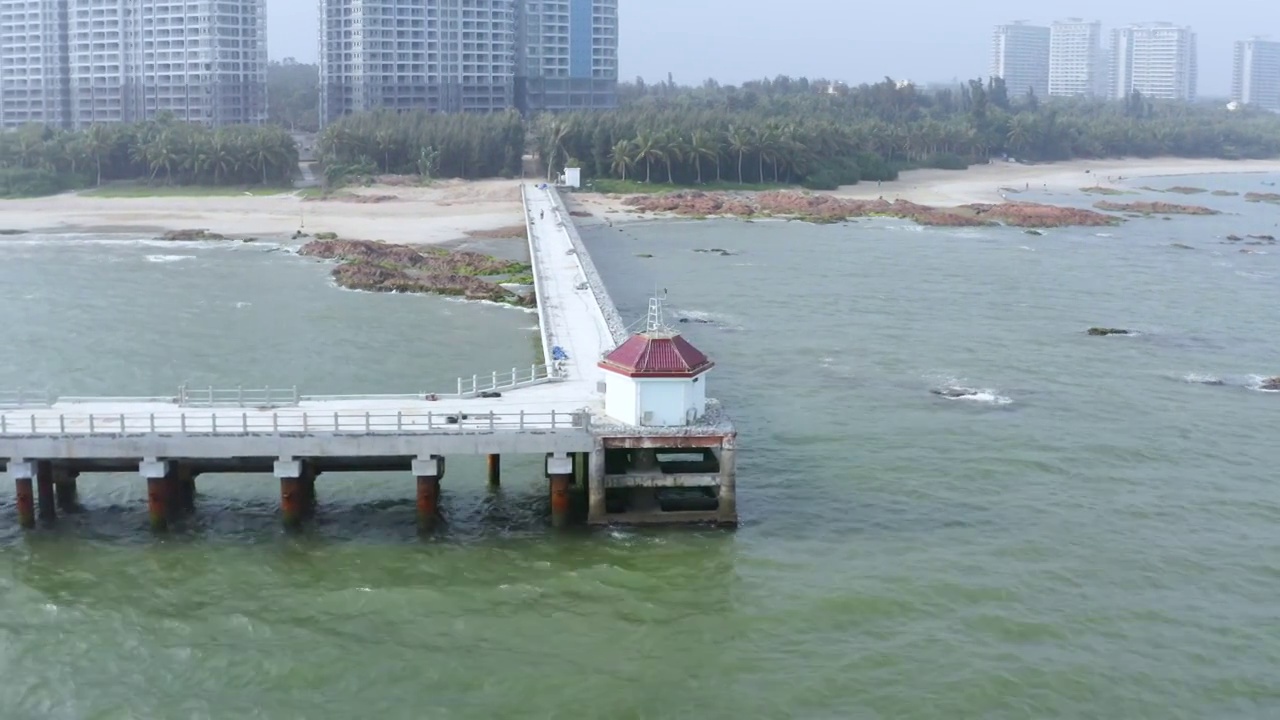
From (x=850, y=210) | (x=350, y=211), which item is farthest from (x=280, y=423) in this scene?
Result: (x=850, y=210)

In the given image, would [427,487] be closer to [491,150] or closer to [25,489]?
[25,489]

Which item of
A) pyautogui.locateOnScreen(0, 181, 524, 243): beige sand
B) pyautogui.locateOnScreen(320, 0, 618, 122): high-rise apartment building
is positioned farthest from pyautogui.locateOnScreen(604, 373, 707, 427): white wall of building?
pyautogui.locateOnScreen(320, 0, 618, 122): high-rise apartment building

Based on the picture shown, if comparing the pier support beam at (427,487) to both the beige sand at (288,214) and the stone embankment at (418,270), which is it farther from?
the beige sand at (288,214)

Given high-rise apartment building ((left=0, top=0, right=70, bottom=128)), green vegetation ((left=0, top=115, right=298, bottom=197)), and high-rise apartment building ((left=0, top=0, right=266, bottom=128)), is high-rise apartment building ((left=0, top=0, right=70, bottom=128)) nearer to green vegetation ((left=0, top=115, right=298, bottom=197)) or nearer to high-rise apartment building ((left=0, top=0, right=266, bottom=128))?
high-rise apartment building ((left=0, top=0, right=266, bottom=128))

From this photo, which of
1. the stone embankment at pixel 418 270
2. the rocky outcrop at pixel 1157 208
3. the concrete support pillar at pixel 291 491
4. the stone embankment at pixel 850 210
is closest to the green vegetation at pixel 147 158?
the stone embankment at pixel 850 210

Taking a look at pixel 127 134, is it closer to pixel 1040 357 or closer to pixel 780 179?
pixel 780 179

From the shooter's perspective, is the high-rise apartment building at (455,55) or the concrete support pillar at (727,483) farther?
the high-rise apartment building at (455,55)
